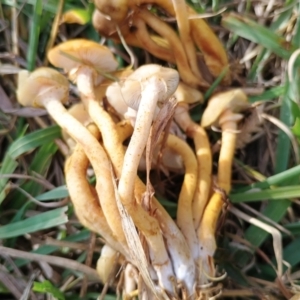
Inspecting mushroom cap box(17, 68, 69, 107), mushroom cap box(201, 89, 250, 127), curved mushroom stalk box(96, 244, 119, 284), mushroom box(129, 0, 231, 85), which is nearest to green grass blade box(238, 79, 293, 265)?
mushroom cap box(201, 89, 250, 127)

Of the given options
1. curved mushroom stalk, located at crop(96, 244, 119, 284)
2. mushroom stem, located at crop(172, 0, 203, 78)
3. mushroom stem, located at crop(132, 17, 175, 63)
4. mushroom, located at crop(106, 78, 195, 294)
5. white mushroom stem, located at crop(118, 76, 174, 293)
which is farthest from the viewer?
mushroom stem, located at crop(132, 17, 175, 63)

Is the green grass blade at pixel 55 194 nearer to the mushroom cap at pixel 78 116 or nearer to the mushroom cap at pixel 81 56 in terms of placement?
the mushroom cap at pixel 78 116

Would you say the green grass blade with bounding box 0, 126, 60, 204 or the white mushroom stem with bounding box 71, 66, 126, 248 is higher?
the white mushroom stem with bounding box 71, 66, 126, 248

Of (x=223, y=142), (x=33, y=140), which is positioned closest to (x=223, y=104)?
(x=223, y=142)

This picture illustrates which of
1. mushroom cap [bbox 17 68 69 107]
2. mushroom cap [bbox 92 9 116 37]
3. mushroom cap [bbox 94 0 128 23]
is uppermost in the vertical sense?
mushroom cap [bbox 94 0 128 23]

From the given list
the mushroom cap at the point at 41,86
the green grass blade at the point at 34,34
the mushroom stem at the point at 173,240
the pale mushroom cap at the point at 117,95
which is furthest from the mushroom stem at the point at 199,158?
the green grass blade at the point at 34,34

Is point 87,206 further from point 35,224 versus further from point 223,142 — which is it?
point 223,142

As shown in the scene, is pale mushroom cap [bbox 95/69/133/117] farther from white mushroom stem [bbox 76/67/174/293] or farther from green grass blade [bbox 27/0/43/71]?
green grass blade [bbox 27/0/43/71]
